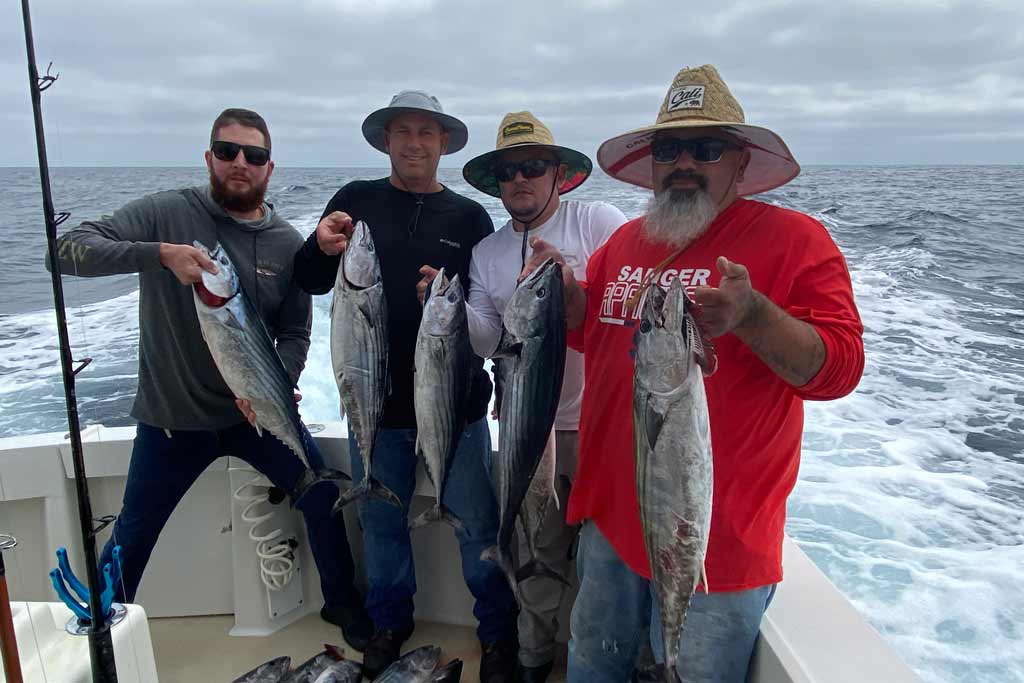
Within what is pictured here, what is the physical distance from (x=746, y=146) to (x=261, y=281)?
1692mm

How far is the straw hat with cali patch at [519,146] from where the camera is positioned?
2195 millimetres

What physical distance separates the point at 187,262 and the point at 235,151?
1.77ft

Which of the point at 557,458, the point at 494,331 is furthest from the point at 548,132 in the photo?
the point at 557,458

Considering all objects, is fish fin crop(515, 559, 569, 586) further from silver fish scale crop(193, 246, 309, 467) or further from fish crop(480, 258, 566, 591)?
silver fish scale crop(193, 246, 309, 467)

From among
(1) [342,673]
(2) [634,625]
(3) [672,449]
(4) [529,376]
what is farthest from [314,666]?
(3) [672,449]

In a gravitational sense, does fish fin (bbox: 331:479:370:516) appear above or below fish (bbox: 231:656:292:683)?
above

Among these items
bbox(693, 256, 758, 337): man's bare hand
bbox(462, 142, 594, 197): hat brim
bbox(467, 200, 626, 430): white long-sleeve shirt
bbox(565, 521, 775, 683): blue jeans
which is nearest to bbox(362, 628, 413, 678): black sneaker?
bbox(565, 521, 775, 683): blue jeans

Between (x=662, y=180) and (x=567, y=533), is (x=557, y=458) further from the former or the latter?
(x=662, y=180)

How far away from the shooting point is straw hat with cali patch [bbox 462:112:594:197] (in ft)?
7.20

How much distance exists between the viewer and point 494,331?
2258mm

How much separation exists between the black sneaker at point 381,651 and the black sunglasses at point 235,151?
1.77 meters

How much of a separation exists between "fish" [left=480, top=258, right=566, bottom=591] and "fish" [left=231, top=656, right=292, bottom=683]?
1.16 m

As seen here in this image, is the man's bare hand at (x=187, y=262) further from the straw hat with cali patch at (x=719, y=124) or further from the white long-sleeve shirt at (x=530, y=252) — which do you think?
the straw hat with cali patch at (x=719, y=124)

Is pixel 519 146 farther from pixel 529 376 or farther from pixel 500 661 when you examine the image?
pixel 500 661
